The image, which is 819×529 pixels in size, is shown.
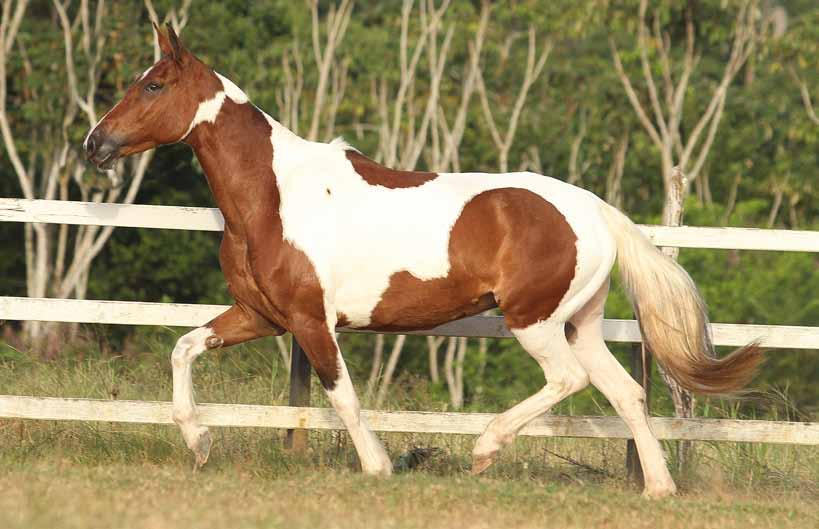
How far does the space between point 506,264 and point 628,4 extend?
18.2 metres

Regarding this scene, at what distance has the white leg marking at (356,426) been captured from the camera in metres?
6.56

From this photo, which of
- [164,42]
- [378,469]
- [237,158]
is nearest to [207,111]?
[237,158]

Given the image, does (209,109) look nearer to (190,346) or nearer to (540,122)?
(190,346)

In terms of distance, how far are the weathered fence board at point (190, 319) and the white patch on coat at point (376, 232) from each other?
460 millimetres

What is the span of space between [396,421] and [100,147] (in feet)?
6.82

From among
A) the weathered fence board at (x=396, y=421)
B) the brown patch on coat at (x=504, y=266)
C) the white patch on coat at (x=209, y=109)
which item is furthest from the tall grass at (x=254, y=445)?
the white patch on coat at (x=209, y=109)

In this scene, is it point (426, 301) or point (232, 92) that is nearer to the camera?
point (426, 301)

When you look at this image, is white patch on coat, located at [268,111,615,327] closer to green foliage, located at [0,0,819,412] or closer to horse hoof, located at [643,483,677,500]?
horse hoof, located at [643,483,677,500]

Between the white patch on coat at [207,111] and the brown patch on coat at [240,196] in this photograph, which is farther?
the white patch on coat at [207,111]

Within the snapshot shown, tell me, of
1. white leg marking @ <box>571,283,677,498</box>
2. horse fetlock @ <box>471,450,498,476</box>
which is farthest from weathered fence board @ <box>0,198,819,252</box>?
horse fetlock @ <box>471,450,498,476</box>

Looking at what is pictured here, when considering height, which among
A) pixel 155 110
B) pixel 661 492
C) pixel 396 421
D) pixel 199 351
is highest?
pixel 155 110

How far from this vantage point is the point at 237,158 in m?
6.81

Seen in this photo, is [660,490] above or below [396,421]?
below

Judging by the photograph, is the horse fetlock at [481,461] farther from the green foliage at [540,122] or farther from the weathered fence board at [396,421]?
the green foliage at [540,122]
